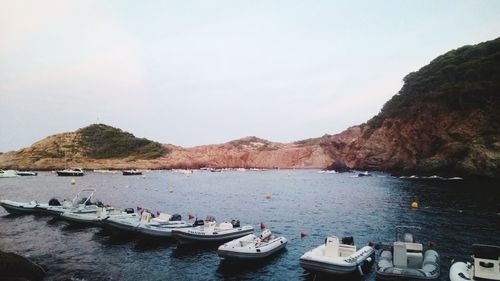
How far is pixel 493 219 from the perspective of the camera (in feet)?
125

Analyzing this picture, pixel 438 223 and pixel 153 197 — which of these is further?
pixel 153 197

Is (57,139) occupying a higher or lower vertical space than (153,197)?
higher

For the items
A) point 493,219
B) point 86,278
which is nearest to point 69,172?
point 86,278

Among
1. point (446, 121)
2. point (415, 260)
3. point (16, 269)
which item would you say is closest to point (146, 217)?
point (16, 269)

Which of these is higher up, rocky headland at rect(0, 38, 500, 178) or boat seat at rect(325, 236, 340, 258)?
rocky headland at rect(0, 38, 500, 178)

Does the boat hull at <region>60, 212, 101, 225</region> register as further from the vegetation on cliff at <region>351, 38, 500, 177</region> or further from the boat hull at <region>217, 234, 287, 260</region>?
the vegetation on cliff at <region>351, 38, 500, 177</region>

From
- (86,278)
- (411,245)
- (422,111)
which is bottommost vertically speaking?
(86,278)

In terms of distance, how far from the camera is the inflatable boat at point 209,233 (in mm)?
28328

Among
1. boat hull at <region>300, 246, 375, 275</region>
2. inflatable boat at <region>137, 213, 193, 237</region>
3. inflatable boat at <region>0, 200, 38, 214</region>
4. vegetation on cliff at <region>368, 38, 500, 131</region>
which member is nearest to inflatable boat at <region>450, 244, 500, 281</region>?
boat hull at <region>300, 246, 375, 275</region>

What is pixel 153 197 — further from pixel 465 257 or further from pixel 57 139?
pixel 57 139

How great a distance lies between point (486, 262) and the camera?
706 inches

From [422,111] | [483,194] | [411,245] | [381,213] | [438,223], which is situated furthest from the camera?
[422,111]

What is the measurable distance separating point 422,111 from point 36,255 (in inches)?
3951

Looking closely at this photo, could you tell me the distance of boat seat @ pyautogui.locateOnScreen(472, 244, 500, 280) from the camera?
17.6 meters
